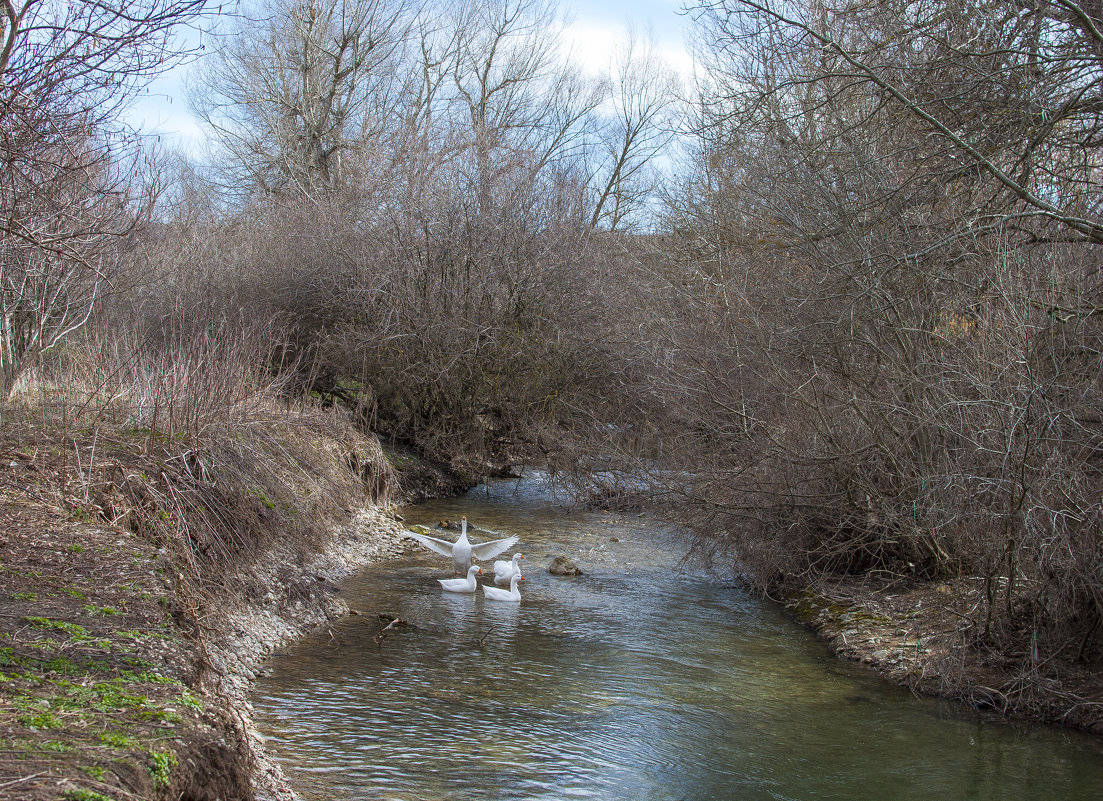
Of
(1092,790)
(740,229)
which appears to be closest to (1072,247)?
(1092,790)

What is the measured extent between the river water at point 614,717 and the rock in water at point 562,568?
1091 mm

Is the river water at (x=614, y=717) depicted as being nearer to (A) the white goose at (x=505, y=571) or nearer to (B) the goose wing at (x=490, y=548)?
(A) the white goose at (x=505, y=571)

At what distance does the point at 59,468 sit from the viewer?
7.10 m

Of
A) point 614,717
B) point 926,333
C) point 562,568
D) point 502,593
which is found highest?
point 926,333

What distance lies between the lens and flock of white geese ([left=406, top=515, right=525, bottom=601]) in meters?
9.94

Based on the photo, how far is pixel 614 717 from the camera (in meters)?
6.74

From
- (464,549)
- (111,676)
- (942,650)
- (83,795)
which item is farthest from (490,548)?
(83,795)

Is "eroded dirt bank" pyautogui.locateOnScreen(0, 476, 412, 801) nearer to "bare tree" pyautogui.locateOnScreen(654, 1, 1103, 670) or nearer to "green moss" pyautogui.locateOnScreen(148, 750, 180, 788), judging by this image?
"green moss" pyautogui.locateOnScreen(148, 750, 180, 788)

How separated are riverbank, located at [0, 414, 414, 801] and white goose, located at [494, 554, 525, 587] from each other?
1770mm

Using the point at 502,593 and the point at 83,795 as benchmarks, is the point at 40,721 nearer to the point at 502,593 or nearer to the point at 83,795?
the point at 83,795

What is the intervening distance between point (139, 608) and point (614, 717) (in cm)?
349

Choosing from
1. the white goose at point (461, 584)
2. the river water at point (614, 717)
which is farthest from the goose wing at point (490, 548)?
the river water at point (614, 717)

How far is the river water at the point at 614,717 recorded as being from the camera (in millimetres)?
5703

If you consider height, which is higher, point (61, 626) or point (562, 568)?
point (61, 626)
